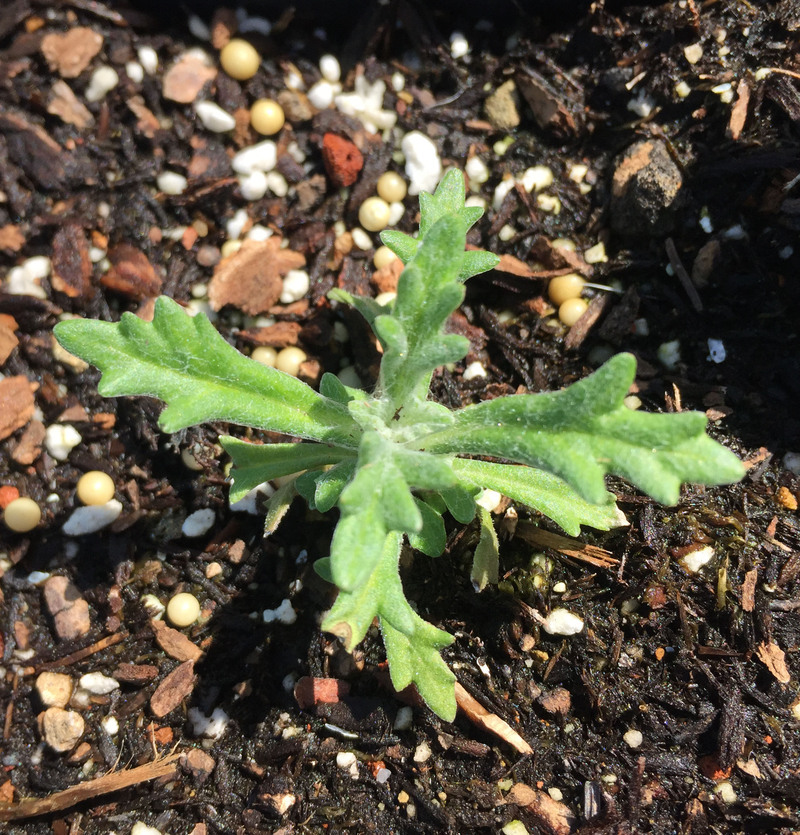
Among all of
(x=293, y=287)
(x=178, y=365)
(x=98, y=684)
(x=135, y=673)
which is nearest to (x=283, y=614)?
(x=135, y=673)

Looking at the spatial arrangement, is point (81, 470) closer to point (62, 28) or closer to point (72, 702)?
point (72, 702)

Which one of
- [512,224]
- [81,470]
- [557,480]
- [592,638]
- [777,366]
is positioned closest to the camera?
[557,480]

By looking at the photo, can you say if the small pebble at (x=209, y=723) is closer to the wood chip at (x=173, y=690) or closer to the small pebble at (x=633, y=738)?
the wood chip at (x=173, y=690)

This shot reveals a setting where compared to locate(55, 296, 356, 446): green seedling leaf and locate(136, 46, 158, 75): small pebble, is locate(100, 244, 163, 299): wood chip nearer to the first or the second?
locate(136, 46, 158, 75): small pebble

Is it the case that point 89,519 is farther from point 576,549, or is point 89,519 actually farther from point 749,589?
point 749,589

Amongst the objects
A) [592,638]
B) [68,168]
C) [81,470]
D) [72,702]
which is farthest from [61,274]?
[592,638]

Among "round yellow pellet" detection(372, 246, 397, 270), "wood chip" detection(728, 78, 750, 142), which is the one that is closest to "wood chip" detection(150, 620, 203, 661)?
"round yellow pellet" detection(372, 246, 397, 270)
